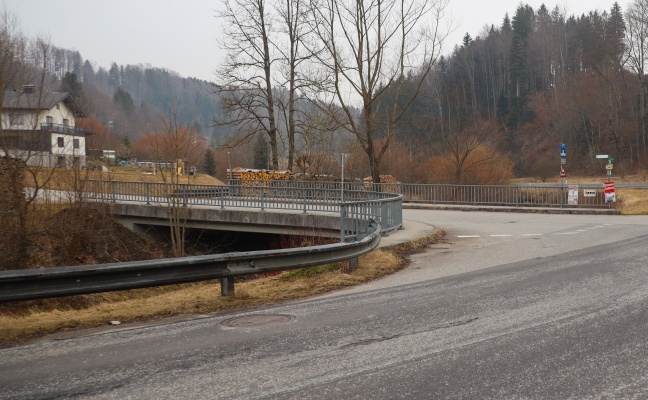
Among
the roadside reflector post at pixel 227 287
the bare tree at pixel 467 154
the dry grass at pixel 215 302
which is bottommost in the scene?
the dry grass at pixel 215 302

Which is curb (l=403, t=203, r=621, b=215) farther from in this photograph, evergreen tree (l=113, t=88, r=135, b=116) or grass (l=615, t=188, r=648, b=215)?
evergreen tree (l=113, t=88, r=135, b=116)

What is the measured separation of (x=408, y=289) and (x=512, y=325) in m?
2.71

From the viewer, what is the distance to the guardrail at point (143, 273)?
6.98m

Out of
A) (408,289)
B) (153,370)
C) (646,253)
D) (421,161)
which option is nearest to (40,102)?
(408,289)

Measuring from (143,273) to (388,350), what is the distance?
3.76 metres

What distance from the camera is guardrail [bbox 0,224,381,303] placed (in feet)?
22.9

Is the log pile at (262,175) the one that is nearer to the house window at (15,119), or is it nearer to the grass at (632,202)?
the house window at (15,119)

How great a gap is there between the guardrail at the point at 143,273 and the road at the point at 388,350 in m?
0.98

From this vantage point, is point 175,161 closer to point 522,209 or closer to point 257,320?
point 257,320

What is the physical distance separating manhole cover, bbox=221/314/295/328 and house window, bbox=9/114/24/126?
14960 millimetres

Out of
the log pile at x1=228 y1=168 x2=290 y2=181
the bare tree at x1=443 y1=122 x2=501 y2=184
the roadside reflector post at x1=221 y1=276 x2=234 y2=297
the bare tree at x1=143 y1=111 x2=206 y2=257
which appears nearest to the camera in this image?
the roadside reflector post at x1=221 y1=276 x2=234 y2=297

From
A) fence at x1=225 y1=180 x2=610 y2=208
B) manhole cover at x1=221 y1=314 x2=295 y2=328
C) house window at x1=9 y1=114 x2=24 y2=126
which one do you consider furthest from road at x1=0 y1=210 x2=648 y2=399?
fence at x1=225 y1=180 x2=610 y2=208

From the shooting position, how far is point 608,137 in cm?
7788

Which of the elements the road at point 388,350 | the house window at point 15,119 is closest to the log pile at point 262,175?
the house window at point 15,119
